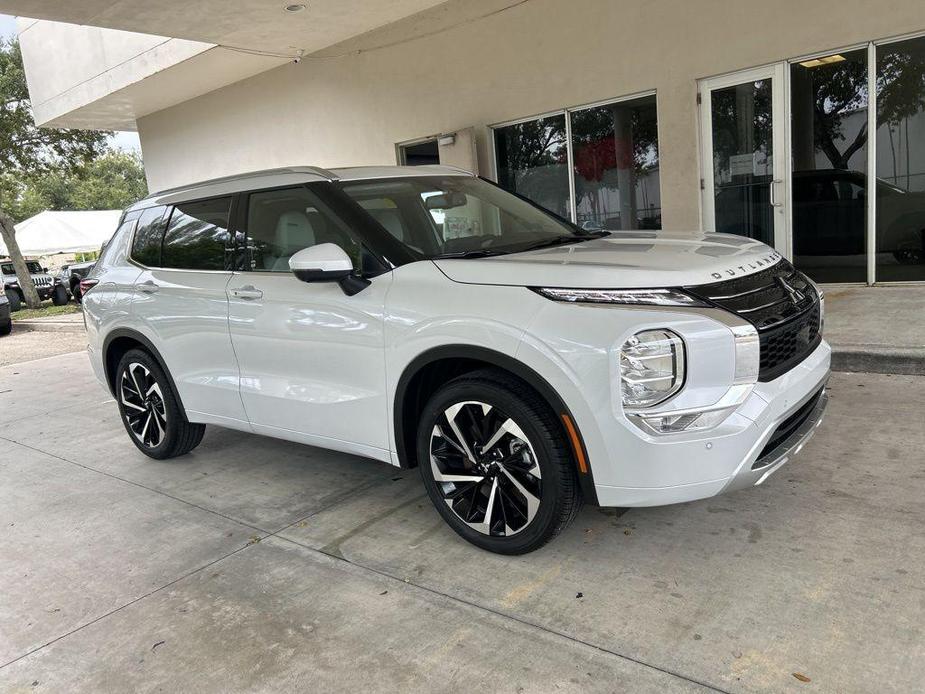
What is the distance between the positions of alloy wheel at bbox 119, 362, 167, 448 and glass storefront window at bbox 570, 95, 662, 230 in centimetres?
600

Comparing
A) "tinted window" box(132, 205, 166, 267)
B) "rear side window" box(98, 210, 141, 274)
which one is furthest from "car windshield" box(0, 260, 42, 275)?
"tinted window" box(132, 205, 166, 267)

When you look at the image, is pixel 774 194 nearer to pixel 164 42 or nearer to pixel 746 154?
pixel 746 154

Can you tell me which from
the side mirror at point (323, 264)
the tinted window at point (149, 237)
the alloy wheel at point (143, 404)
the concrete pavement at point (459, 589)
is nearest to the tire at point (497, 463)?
the concrete pavement at point (459, 589)

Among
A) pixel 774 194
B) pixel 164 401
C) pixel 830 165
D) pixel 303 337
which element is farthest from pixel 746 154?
pixel 164 401

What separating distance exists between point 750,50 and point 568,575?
23.2 feet

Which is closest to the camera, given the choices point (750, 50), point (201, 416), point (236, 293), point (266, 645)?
point (266, 645)

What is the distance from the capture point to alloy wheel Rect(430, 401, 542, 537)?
3020 millimetres

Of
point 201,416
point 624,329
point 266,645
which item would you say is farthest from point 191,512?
point 624,329

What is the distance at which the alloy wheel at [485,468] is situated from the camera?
302 cm

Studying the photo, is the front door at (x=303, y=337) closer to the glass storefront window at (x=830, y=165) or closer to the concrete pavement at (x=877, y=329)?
the concrete pavement at (x=877, y=329)

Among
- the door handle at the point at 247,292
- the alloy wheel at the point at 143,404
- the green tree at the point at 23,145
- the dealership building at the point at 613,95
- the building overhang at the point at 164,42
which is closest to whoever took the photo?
the door handle at the point at 247,292

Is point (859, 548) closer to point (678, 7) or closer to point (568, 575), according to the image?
point (568, 575)

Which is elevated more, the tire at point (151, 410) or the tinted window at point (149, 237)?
the tinted window at point (149, 237)

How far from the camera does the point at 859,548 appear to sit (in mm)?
2990
